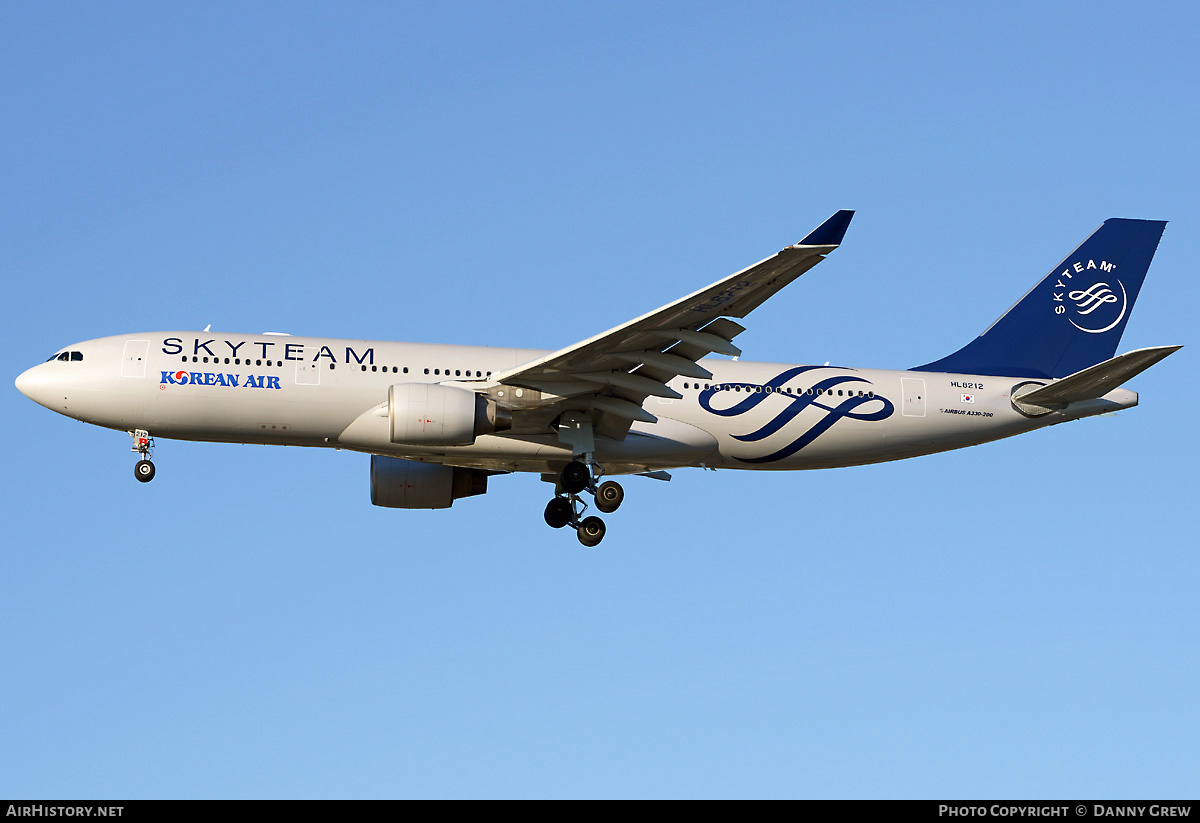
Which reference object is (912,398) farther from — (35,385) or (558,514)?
(35,385)

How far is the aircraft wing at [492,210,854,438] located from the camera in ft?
77.8

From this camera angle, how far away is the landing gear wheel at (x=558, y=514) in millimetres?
30359

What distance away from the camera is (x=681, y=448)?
29.5 metres

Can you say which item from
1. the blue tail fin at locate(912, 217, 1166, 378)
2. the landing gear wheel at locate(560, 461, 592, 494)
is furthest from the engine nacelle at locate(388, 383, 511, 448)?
the blue tail fin at locate(912, 217, 1166, 378)

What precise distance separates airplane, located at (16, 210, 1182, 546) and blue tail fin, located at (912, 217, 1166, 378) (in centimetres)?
14

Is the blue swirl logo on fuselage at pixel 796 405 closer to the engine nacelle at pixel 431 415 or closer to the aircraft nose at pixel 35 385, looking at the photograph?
the engine nacelle at pixel 431 415

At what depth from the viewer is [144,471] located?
28.7m

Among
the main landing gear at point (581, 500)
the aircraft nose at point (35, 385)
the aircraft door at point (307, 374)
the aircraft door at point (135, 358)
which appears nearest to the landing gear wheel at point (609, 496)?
the main landing gear at point (581, 500)

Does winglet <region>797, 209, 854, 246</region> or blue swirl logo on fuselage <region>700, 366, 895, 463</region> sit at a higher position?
winglet <region>797, 209, 854, 246</region>

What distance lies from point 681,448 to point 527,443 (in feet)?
11.2

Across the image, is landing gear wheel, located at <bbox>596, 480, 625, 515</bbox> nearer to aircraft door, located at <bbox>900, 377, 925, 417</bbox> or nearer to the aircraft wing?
the aircraft wing

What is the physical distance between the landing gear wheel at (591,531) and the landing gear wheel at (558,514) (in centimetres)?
41
